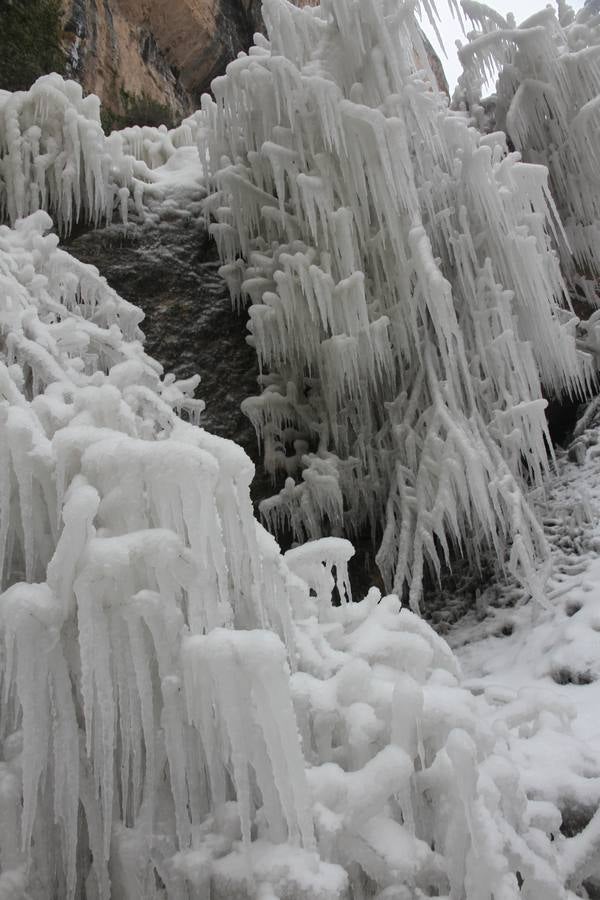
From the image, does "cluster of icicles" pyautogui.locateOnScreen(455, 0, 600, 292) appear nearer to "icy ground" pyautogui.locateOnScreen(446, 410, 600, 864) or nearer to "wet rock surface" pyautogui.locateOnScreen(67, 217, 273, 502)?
"icy ground" pyautogui.locateOnScreen(446, 410, 600, 864)

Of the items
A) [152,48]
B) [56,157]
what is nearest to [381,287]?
[56,157]

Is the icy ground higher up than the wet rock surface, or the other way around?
the wet rock surface

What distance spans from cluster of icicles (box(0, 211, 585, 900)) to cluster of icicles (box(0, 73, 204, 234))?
4380mm

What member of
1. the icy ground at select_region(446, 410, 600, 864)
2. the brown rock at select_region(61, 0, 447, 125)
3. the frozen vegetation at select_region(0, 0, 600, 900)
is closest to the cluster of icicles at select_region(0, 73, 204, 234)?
the frozen vegetation at select_region(0, 0, 600, 900)

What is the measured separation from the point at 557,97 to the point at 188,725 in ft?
29.7

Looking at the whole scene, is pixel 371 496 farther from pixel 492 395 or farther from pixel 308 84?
pixel 308 84

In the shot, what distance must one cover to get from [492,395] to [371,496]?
144cm

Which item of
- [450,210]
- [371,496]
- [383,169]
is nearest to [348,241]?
[383,169]

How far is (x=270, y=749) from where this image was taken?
1929 millimetres

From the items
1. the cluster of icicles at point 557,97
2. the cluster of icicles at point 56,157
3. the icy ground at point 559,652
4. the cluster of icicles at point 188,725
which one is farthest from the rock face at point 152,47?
the cluster of icicles at point 188,725

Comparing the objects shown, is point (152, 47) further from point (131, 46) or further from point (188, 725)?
point (188, 725)

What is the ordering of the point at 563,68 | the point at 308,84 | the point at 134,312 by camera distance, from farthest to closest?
the point at 563,68 < the point at 308,84 < the point at 134,312

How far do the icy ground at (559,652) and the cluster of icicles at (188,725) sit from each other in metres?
0.51

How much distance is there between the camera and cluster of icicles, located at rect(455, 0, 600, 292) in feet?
27.9
